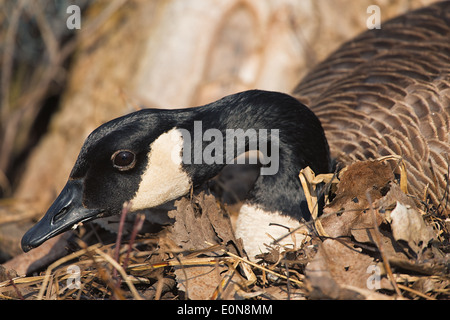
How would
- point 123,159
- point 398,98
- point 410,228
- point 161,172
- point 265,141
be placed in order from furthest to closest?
point 398,98 → point 265,141 → point 161,172 → point 123,159 → point 410,228

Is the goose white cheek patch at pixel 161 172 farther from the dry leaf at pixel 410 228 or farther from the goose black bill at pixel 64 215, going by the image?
the dry leaf at pixel 410 228

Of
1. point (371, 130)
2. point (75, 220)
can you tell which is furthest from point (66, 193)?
point (371, 130)

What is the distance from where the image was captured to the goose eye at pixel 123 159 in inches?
94.0

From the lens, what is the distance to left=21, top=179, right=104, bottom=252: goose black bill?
7.84 feet

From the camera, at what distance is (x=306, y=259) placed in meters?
→ 2.20

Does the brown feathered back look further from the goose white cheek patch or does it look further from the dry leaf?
the goose white cheek patch

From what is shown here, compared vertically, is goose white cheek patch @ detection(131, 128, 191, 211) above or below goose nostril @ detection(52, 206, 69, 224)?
above

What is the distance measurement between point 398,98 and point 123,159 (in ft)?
5.85

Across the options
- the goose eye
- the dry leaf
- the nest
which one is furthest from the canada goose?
the dry leaf

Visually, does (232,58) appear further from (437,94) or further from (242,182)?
(437,94)

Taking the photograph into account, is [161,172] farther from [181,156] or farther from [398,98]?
[398,98]

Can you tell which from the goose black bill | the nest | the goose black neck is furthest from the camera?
the goose black neck

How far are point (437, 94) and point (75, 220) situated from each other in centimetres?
222

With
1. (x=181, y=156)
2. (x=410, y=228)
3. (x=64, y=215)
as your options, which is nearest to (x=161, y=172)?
(x=181, y=156)
